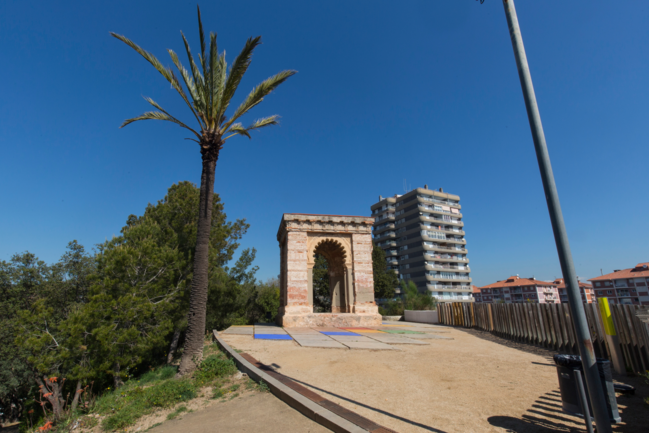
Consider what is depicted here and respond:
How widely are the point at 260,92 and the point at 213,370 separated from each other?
836cm

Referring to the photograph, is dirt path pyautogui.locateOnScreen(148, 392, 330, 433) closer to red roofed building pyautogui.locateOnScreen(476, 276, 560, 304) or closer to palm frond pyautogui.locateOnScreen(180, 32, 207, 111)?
palm frond pyautogui.locateOnScreen(180, 32, 207, 111)

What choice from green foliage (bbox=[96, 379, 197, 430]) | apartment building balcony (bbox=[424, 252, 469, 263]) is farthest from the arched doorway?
apartment building balcony (bbox=[424, 252, 469, 263])

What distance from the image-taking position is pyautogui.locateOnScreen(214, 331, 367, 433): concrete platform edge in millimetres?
4297

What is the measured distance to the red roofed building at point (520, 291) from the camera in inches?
3376

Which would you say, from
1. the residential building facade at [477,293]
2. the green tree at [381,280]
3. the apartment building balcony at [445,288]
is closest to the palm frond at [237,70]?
the green tree at [381,280]

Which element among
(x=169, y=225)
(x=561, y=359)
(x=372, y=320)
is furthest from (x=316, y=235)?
(x=561, y=359)

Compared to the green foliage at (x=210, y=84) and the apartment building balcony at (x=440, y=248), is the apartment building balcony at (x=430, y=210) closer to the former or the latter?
the apartment building balcony at (x=440, y=248)

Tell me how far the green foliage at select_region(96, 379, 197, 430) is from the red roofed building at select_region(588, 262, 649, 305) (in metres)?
86.9

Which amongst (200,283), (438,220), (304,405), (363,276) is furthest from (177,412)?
(438,220)

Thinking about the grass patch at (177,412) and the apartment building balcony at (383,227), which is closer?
the grass patch at (177,412)

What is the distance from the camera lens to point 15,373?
21.9 metres

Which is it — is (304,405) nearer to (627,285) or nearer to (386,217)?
(386,217)

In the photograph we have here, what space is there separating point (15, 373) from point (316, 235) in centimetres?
2289

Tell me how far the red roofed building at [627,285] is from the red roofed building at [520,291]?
11283 millimetres
